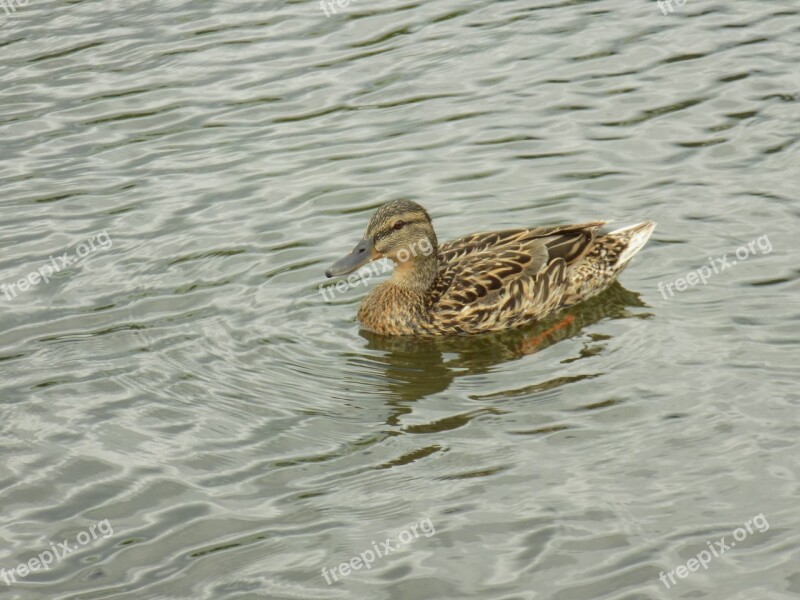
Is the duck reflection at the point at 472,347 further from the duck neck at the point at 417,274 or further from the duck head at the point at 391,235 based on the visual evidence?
the duck head at the point at 391,235

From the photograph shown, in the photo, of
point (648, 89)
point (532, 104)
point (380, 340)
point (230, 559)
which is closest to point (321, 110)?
point (532, 104)

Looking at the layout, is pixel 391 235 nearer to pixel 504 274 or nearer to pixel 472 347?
pixel 504 274

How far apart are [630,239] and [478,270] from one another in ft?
4.57

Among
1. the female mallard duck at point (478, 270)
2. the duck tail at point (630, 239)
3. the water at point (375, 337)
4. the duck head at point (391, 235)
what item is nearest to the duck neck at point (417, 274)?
the female mallard duck at point (478, 270)

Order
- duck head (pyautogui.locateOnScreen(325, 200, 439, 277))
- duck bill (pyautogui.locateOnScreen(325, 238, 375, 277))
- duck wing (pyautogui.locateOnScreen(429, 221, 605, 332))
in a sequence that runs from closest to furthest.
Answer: duck bill (pyautogui.locateOnScreen(325, 238, 375, 277)), duck head (pyautogui.locateOnScreen(325, 200, 439, 277)), duck wing (pyautogui.locateOnScreen(429, 221, 605, 332))

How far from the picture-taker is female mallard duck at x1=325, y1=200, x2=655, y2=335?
1099cm

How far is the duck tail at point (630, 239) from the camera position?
37.3ft

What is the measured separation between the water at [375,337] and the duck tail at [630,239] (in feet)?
0.91

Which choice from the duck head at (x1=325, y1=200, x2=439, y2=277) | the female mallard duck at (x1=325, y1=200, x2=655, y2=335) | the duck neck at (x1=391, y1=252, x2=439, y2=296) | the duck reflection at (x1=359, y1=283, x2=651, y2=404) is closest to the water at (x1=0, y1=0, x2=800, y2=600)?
the duck reflection at (x1=359, y1=283, x2=651, y2=404)

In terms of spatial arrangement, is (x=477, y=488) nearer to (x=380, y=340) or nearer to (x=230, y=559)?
(x=230, y=559)

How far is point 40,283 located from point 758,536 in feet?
23.2

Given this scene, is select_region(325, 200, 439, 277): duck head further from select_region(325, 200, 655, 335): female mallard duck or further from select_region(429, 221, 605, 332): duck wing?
select_region(429, 221, 605, 332): duck wing

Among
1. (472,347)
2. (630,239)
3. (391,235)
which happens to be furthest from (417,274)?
(630,239)

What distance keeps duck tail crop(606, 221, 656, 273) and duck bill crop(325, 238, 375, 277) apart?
7.30 feet
